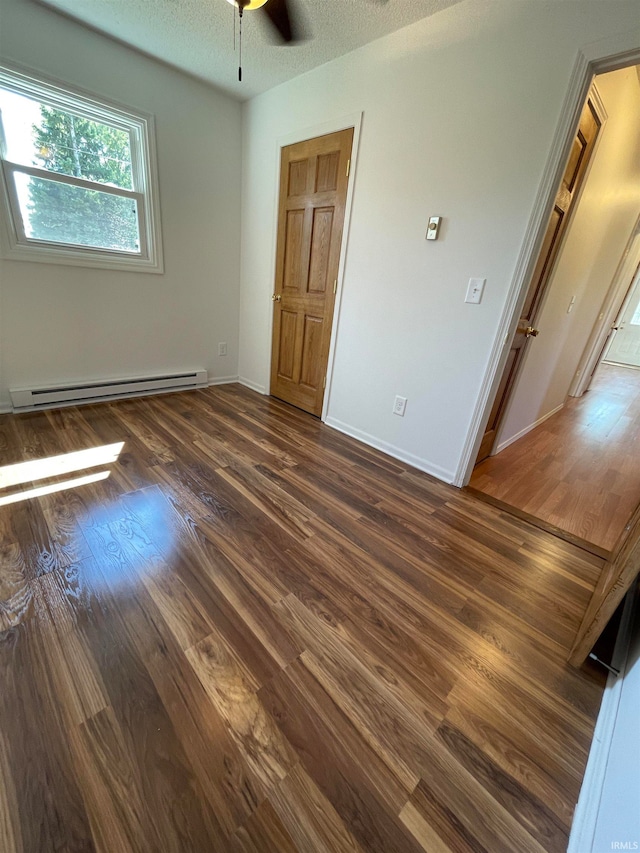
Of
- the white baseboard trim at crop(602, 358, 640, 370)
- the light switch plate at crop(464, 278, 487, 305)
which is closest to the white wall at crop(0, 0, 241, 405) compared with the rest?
the light switch plate at crop(464, 278, 487, 305)

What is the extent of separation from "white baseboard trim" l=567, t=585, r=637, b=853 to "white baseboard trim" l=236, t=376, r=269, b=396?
3126mm

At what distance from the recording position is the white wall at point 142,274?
2.25 meters

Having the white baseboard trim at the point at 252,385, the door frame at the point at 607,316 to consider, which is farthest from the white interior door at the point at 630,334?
the white baseboard trim at the point at 252,385

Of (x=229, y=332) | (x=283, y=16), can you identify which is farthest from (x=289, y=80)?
(x=229, y=332)

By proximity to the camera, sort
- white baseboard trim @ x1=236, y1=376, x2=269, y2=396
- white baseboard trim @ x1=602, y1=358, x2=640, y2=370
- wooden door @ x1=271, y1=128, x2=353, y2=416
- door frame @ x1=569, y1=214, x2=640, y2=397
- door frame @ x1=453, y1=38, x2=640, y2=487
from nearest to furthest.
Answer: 1. door frame @ x1=453, y1=38, x2=640, y2=487
2. wooden door @ x1=271, y1=128, x2=353, y2=416
3. white baseboard trim @ x1=236, y1=376, x2=269, y2=396
4. door frame @ x1=569, y1=214, x2=640, y2=397
5. white baseboard trim @ x1=602, y1=358, x2=640, y2=370

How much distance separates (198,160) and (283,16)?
1588 mm

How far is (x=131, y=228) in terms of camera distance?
9.18 ft

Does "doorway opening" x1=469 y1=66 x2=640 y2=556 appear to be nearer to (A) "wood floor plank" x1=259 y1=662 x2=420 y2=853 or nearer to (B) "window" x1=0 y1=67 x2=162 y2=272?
(A) "wood floor plank" x1=259 y1=662 x2=420 y2=853

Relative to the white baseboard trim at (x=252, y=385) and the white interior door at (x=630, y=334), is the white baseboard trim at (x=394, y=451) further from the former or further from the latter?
the white interior door at (x=630, y=334)

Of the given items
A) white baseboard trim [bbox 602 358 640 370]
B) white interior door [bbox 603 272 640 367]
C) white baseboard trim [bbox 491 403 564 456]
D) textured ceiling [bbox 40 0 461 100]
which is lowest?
white baseboard trim [bbox 491 403 564 456]

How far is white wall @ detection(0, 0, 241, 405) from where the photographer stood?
2248 millimetres

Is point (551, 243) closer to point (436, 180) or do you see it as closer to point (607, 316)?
point (436, 180)

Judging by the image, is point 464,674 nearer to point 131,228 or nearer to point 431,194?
point 431,194

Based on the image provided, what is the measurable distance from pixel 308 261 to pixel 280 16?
1.36 meters
